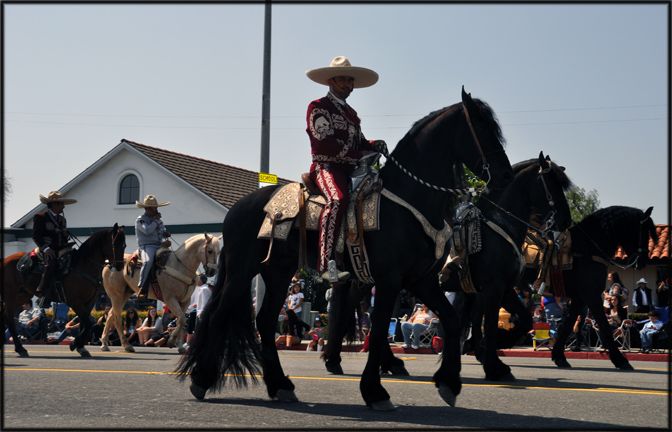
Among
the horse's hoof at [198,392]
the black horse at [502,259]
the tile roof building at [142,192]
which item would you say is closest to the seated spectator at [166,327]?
the black horse at [502,259]

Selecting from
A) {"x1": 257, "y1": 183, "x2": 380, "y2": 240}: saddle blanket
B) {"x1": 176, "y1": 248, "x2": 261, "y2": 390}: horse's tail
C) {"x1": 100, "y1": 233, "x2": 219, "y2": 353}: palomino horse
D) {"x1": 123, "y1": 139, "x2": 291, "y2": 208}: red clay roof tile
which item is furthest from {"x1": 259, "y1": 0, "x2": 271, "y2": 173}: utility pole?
{"x1": 123, "y1": 139, "x2": 291, "y2": 208}: red clay roof tile

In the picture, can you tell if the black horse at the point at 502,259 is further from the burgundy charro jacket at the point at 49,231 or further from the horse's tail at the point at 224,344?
the burgundy charro jacket at the point at 49,231

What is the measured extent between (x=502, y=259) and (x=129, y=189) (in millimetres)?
32376

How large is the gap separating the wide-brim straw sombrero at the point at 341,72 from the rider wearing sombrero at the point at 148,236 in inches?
411

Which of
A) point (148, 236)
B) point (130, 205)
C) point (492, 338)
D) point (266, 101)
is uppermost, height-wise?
point (266, 101)

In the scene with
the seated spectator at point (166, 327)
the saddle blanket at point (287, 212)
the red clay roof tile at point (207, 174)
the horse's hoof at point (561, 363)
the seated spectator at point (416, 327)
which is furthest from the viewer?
the red clay roof tile at point (207, 174)

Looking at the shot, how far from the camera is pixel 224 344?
363 inches

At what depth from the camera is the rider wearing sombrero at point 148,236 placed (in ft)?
63.7

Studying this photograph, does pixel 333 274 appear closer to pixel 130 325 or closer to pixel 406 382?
pixel 406 382

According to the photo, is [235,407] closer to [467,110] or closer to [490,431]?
[490,431]

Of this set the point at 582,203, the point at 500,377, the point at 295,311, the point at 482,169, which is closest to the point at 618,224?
the point at 500,377

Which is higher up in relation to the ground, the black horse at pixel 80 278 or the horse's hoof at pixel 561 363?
the black horse at pixel 80 278

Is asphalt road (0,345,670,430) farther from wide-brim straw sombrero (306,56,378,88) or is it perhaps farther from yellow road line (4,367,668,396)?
wide-brim straw sombrero (306,56,378,88)

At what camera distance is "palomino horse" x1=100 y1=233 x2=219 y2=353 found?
766 inches
